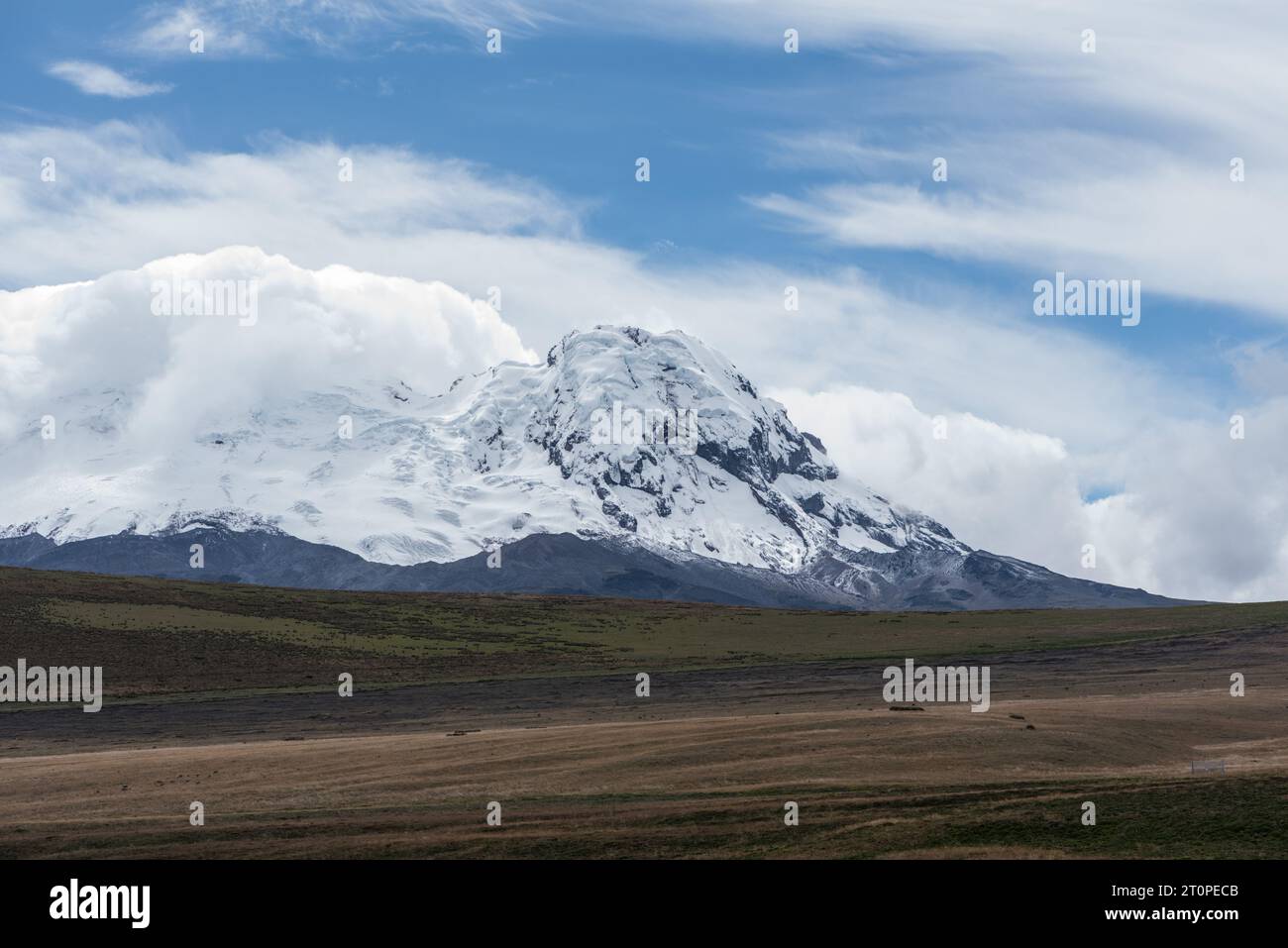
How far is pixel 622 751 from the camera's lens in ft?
158

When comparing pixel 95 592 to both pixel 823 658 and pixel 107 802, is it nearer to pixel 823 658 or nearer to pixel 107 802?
pixel 823 658

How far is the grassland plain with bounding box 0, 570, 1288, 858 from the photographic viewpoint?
32.5 meters

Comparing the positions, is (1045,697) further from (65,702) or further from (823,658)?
(65,702)

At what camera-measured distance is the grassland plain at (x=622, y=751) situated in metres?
32.5

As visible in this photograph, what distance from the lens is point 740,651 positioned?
408ft

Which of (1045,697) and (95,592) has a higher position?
(95,592)

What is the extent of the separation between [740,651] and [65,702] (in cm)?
5847

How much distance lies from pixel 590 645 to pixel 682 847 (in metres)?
97.5
